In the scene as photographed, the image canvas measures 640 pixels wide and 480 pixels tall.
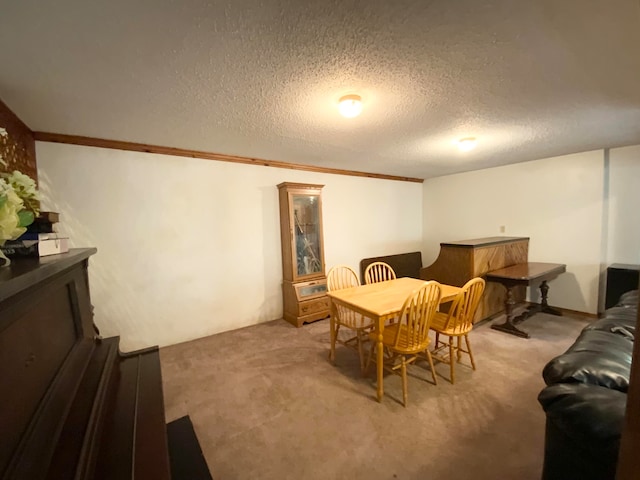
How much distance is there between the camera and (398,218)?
5184 millimetres

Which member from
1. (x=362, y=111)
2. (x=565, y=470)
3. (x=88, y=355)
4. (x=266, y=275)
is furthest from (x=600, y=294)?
(x=88, y=355)

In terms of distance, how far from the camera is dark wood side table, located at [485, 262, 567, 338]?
10.0ft

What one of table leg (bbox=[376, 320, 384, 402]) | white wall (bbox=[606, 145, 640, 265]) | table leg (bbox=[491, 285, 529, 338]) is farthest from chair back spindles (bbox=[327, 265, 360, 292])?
white wall (bbox=[606, 145, 640, 265])

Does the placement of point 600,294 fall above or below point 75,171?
below

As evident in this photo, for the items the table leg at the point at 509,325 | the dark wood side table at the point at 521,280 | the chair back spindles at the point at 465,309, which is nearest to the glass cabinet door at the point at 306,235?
the chair back spindles at the point at 465,309

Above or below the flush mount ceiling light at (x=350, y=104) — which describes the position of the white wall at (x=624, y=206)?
below

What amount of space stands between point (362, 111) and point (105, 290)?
3002 mm

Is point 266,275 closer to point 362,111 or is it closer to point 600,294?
point 362,111

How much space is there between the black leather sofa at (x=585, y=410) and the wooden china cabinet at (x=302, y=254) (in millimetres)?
2668

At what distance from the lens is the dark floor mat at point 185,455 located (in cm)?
104

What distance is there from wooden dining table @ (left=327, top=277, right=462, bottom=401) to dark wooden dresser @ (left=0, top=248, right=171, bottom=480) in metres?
1.42

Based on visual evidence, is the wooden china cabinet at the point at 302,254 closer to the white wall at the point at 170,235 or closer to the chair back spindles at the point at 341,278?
the white wall at the point at 170,235

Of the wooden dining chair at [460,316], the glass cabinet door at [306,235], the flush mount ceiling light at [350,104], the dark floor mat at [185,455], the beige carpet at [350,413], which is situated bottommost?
the beige carpet at [350,413]

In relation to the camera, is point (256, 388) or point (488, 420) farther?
point (256, 388)
